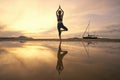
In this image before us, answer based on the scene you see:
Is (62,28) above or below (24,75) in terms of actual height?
above

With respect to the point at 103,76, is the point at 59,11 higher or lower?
higher

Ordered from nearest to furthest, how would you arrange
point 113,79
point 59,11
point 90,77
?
1. point 113,79
2. point 90,77
3. point 59,11

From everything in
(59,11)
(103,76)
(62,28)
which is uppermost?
(59,11)

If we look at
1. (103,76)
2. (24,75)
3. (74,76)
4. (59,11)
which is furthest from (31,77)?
(59,11)

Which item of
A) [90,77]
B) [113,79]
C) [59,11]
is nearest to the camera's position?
[113,79]

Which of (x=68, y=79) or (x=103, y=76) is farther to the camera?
(x=103, y=76)

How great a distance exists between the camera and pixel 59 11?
55.9 feet

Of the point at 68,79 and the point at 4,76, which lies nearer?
the point at 68,79

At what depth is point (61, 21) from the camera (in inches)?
696

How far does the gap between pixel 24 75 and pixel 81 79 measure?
1504 mm

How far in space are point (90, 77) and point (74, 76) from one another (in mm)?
417

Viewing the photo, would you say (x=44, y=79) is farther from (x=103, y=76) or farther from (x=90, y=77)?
(x=103, y=76)

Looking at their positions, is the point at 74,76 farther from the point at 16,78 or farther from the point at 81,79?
the point at 16,78

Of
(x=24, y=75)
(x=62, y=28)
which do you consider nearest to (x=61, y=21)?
(x=62, y=28)
